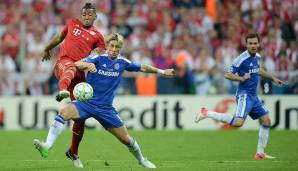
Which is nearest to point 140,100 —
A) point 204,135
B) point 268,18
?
point 204,135

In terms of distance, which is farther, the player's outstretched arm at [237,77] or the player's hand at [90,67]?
the player's outstretched arm at [237,77]

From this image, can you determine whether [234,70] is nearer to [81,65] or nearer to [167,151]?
[167,151]

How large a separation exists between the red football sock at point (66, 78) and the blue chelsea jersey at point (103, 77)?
33 cm

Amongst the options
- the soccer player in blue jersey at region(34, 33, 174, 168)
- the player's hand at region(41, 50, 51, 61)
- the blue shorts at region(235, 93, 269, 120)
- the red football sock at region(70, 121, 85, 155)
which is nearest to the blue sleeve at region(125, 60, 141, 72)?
the soccer player in blue jersey at region(34, 33, 174, 168)

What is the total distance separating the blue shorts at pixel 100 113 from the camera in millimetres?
11516

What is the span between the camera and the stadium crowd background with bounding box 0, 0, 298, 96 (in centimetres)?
2194

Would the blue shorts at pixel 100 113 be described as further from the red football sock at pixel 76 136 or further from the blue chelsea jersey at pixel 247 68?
the blue chelsea jersey at pixel 247 68

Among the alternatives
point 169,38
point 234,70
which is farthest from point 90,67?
point 169,38

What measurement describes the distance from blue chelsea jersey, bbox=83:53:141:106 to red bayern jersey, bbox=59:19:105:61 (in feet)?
3.85

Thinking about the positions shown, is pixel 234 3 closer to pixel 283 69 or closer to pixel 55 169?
pixel 283 69

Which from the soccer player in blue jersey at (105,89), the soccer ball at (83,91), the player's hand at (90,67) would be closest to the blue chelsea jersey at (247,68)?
the soccer player in blue jersey at (105,89)

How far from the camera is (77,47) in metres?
12.8

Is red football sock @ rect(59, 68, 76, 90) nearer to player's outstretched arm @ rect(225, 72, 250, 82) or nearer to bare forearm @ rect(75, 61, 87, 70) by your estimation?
bare forearm @ rect(75, 61, 87, 70)

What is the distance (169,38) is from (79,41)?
453 inches
